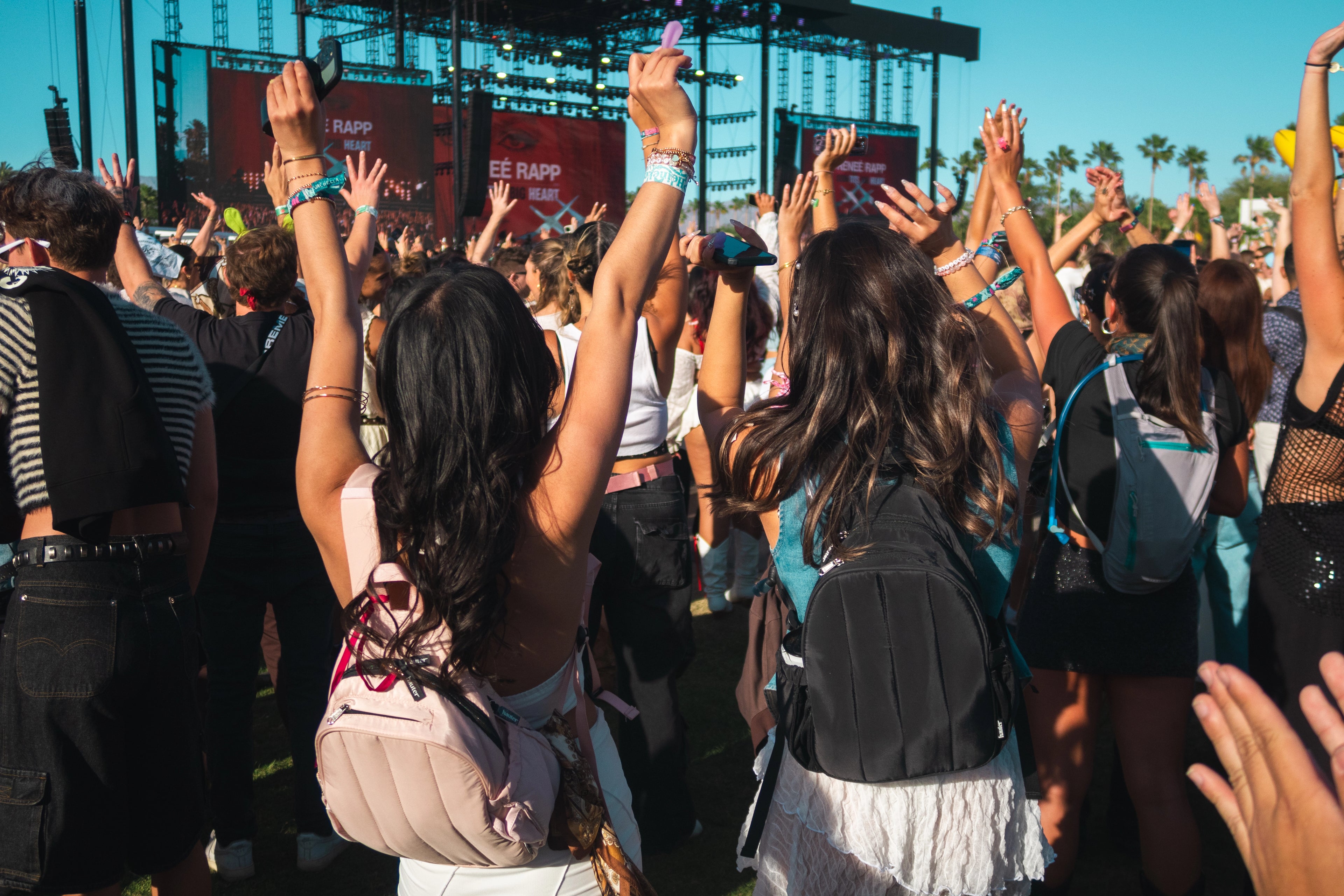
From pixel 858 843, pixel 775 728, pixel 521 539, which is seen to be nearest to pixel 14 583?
pixel 521 539

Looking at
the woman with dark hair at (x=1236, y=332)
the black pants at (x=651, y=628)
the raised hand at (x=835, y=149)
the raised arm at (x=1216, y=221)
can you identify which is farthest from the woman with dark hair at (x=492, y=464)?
the raised arm at (x=1216, y=221)

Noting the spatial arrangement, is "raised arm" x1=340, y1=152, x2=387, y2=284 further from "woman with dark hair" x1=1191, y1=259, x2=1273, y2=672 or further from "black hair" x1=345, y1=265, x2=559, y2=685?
"woman with dark hair" x1=1191, y1=259, x2=1273, y2=672

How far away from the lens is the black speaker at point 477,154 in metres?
17.8

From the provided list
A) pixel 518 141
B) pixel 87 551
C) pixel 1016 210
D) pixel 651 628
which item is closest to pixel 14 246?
pixel 87 551

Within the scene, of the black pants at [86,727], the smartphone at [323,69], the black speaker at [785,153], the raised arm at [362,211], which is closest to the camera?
the smartphone at [323,69]

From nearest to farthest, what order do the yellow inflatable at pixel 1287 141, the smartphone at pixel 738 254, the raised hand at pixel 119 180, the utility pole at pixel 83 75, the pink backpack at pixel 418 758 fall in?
the pink backpack at pixel 418 758
the smartphone at pixel 738 254
the yellow inflatable at pixel 1287 141
the raised hand at pixel 119 180
the utility pole at pixel 83 75

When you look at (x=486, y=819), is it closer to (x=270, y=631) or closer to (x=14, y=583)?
(x=14, y=583)

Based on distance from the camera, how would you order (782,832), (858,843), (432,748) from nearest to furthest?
1. (432,748)
2. (858,843)
3. (782,832)

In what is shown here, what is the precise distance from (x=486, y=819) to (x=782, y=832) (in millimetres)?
708

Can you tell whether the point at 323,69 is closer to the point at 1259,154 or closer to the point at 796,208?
the point at 796,208

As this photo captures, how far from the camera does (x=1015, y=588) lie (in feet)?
14.8

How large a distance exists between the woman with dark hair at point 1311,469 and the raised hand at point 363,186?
97.9 inches

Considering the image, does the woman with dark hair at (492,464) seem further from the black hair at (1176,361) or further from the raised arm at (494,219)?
the raised arm at (494,219)

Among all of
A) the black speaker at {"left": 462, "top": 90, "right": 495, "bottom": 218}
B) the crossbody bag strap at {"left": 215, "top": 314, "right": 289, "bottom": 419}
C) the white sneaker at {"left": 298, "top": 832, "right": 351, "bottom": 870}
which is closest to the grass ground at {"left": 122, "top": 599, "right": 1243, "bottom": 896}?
the white sneaker at {"left": 298, "top": 832, "right": 351, "bottom": 870}
